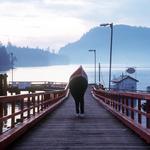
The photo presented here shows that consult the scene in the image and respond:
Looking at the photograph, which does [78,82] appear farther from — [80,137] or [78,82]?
[80,137]

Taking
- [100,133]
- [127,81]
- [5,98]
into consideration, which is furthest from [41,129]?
[127,81]

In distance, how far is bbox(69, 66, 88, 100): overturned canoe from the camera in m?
19.5

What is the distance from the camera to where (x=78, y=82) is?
19.6 m

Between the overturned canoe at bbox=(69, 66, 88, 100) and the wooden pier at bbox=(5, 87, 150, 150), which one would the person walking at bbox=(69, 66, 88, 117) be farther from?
the wooden pier at bbox=(5, 87, 150, 150)

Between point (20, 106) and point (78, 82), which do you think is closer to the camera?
point (20, 106)

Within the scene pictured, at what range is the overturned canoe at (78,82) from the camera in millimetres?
19531

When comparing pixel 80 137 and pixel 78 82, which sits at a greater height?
pixel 78 82

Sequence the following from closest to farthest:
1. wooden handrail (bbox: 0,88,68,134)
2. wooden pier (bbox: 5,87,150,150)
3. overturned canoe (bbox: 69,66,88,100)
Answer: wooden pier (bbox: 5,87,150,150) → wooden handrail (bbox: 0,88,68,134) → overturned canoe (bbox: 69,66,88,100)

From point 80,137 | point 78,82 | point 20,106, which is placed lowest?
point 80,137

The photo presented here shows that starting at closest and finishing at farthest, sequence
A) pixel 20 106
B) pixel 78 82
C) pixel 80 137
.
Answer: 1. pixel 80 137
2. pixel 20 106
3. pixel 78 82

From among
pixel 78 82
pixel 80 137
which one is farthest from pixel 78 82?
pixel 80 137

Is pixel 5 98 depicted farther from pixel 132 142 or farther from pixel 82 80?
pixel 82 80

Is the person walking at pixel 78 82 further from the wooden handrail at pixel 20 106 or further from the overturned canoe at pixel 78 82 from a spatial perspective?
the wooden handrail at pixel 20 106

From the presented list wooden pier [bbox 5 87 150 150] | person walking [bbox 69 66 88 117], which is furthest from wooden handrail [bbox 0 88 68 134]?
person walking [bbox 69 66 88 117]
